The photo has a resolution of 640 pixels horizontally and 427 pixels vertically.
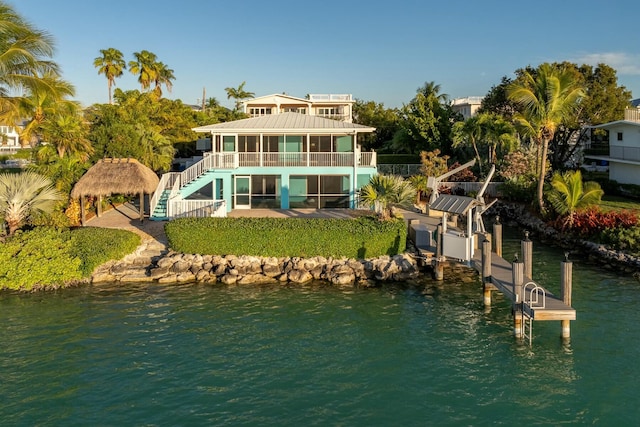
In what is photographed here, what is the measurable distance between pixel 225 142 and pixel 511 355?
73.6ft

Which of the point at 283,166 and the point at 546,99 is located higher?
the point at 546,99

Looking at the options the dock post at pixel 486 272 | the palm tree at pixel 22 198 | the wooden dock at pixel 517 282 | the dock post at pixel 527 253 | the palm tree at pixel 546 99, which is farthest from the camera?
the palm tree at pixel 546 99

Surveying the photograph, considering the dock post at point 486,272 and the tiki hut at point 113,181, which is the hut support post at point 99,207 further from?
the dock post at point 486,272

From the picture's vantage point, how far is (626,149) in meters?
38.3

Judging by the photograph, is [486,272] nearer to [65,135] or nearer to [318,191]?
[318,191]

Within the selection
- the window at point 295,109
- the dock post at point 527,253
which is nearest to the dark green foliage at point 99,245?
the dock post at point 527,253

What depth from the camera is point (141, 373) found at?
13727mm

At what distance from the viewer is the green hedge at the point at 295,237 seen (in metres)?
22.5

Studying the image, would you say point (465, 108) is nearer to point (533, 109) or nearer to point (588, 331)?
point (533, 109)

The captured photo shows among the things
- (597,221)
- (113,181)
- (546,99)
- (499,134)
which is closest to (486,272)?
(597,221)

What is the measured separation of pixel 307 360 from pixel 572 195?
1948 cm

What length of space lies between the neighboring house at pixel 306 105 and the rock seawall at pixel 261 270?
35996 millimetres

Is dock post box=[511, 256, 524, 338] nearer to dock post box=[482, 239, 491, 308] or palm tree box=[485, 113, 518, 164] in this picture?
dock post box=[482, 239, 491, 308]

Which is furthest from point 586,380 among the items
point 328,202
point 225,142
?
point 225,142
